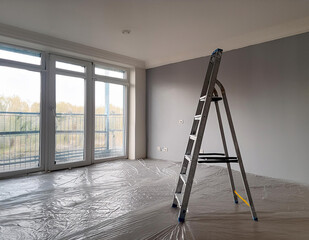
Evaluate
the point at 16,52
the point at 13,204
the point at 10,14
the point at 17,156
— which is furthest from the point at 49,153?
the point at 10,14

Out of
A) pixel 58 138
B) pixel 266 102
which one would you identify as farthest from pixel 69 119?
pixel 266 102

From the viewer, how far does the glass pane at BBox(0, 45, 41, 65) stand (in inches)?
136

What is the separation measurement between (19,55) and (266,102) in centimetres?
435

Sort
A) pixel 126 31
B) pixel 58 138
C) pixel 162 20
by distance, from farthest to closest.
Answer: pixel 58 138, pixel 126 31, pixel 162 20

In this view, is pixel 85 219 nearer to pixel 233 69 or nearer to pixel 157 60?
pixel 233 69

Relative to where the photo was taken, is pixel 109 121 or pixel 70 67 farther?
pixel 109 121

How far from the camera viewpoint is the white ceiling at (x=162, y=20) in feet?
8.71

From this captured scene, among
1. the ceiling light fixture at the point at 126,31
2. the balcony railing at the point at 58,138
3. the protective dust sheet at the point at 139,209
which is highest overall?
the ceiling light fixture at the point at 126,31

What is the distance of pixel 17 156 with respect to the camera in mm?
3619

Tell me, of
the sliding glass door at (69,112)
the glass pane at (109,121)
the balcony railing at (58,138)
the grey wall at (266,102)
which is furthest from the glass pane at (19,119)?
the grey wall at (266,102)

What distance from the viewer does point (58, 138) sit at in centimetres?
407

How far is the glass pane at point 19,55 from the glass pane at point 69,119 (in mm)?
471

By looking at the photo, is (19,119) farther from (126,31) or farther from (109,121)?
(126,31)

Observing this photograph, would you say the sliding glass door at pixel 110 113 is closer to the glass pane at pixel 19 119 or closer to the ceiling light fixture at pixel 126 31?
the glass pane at pixel 19 119
